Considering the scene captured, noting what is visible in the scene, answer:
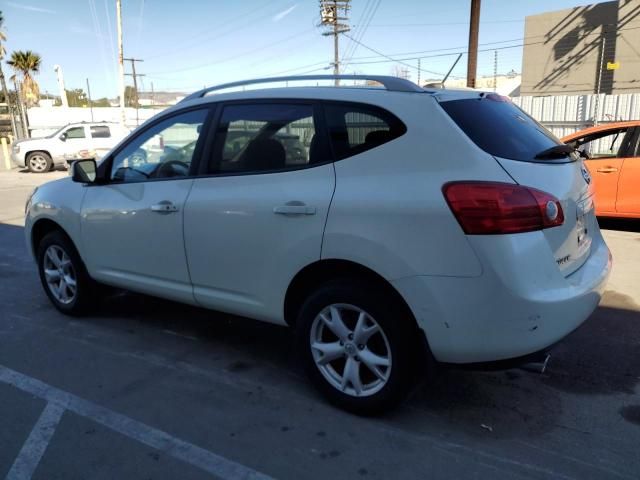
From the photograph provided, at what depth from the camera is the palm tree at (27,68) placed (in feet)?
140

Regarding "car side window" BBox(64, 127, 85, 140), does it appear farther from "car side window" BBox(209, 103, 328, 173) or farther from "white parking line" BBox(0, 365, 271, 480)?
"car side window" BBox(209, 103, 328, 173)

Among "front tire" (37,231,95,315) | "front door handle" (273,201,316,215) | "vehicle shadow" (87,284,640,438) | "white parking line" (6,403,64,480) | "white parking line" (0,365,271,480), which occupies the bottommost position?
"vehicle shadow" (87,284,640,438)

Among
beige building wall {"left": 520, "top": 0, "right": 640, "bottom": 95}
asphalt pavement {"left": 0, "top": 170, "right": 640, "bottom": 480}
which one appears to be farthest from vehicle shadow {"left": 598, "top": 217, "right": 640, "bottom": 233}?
beige building wall {"left": 520, "top": 0, "right": 640, "bottom": 95}

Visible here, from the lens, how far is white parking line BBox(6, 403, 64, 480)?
8.74 feet

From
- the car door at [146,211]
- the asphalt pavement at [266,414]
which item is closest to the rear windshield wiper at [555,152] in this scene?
the asphalt pavement at [266,414]

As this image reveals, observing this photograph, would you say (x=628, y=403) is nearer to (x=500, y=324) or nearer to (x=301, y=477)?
(x=500, y=324)

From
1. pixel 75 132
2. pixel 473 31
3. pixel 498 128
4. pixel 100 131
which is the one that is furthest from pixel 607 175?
pixel 75 132

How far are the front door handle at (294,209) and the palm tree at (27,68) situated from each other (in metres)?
45.6

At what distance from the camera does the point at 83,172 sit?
14.4 ft

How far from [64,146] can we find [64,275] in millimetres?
17355

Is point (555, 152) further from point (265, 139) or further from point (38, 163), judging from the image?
point (38, 163)

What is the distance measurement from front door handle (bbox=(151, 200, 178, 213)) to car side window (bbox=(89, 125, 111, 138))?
60.6 feet

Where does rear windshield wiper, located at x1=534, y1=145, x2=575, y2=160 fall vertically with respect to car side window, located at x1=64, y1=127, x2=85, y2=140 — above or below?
above

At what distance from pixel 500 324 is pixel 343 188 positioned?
103cm
